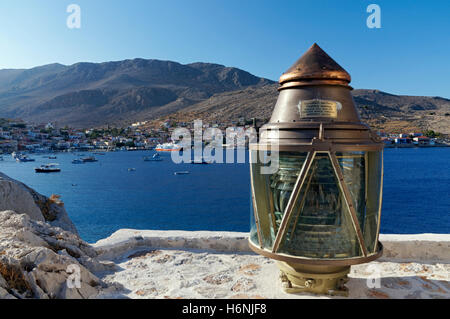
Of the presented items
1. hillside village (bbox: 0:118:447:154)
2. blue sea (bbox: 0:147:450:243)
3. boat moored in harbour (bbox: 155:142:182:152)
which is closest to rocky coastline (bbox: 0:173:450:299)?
blue sea (bbox: 0:147:450:243)

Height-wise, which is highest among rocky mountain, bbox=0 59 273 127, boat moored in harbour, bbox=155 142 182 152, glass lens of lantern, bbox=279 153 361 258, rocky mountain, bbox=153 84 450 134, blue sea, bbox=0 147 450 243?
rocky mountain, bbox=0 59 273 127

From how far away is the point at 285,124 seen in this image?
308cm

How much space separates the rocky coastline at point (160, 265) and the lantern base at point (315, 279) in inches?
4.0

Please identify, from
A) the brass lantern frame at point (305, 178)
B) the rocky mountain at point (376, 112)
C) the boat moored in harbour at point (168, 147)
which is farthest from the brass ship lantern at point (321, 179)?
the boat moored in harbour at point (168, 147)

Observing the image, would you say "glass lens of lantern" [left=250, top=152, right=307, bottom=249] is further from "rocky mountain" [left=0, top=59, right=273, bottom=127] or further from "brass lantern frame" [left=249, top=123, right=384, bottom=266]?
"rocky mountain" [left=0, top=59, right=273, bottom=127]

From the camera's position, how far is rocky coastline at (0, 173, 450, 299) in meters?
3.05

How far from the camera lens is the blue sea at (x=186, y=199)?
2973 cm

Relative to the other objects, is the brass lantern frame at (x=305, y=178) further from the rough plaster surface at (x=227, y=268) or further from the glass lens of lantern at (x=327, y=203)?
the rough plaster surface at (x=227, y=268)

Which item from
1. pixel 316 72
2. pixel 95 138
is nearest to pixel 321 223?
pixel 316 72

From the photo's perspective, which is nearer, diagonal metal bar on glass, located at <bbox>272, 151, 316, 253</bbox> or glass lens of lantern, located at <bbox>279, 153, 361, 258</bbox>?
diagonal metal bar on glass, located at <bbox>272, 151, 316, 253</bbox>

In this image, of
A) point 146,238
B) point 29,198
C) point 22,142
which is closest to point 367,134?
point 146,238

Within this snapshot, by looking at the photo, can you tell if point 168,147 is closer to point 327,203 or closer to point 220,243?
point 220,243

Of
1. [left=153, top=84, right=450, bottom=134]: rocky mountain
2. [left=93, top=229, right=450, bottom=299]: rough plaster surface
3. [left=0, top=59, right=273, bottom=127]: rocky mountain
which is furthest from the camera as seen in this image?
[left=0, top=59, right=273, bottom=127]: rocky mountain
